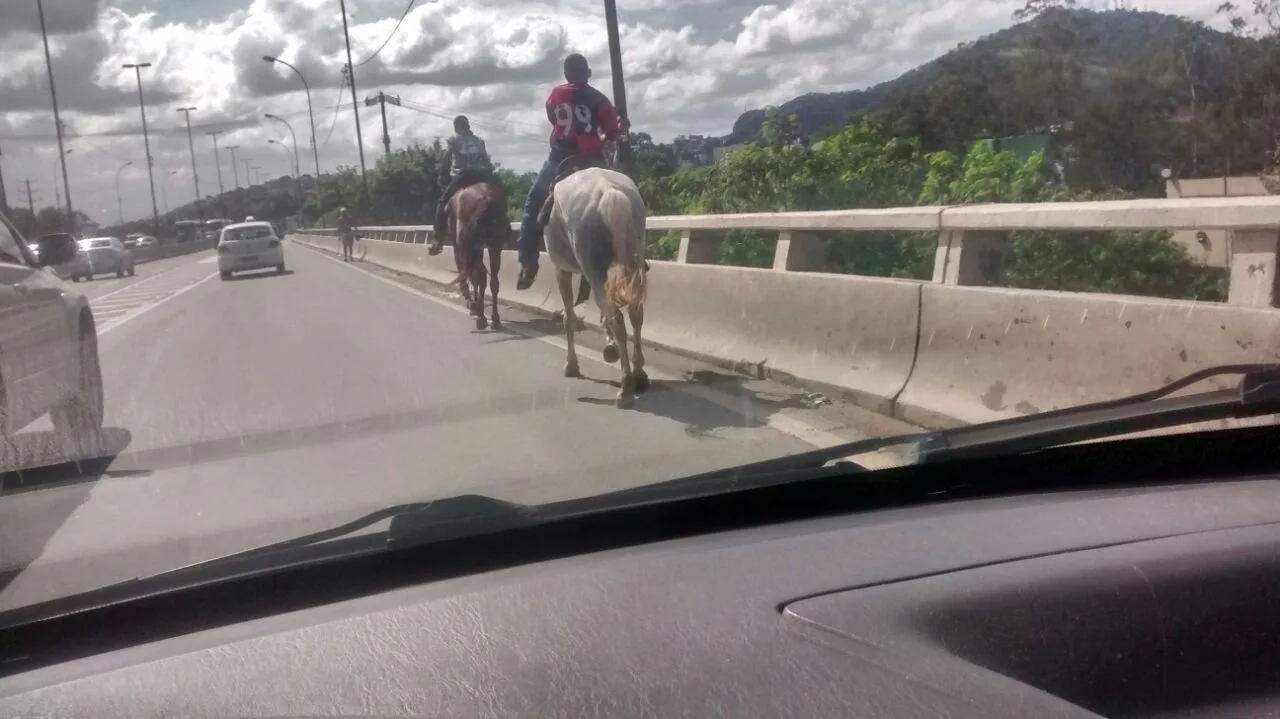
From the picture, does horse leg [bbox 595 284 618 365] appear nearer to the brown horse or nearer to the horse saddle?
the horse saddle

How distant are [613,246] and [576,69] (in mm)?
2182

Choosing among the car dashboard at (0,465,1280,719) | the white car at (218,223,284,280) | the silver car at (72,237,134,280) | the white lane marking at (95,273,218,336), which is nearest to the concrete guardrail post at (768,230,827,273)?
the car dashboard at (0,465,1280,719)

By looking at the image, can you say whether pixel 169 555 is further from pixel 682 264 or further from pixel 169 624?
pixel 682 264

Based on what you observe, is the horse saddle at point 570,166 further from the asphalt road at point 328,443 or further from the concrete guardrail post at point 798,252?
the concrete guardrail post at point 798,252

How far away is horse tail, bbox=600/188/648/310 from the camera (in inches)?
359

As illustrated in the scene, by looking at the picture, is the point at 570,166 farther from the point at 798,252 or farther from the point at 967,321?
the point at 967,321

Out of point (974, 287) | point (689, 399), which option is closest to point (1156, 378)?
point (974, 287)

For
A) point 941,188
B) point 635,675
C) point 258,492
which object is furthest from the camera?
point 941,188

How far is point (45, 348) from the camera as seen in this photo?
7980 mm

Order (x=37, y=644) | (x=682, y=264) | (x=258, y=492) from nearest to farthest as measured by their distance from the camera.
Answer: (x=37, y=644) < (x=258, y=492) < (x=682, y=264)

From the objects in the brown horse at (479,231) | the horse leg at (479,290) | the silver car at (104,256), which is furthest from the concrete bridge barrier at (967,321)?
the silver car at (104,256)

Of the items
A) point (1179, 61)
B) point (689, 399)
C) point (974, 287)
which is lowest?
point (689, 399)

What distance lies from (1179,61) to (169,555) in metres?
19.3

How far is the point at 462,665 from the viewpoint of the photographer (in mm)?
2465
